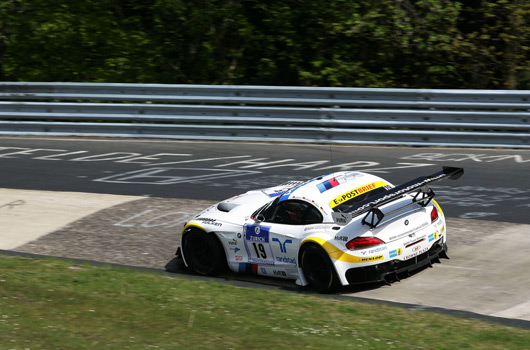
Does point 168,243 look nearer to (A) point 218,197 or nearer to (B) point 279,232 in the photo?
(A) point 218,197

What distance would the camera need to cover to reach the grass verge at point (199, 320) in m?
6.93

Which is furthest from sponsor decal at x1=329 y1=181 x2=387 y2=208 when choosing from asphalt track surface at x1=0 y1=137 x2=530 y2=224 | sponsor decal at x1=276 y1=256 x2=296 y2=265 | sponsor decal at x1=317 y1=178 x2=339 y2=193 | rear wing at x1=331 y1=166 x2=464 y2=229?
asphalt track surface at x1=0 y1=137 x2=530 y2=224

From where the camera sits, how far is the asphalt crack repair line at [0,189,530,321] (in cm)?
878

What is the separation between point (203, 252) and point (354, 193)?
2.24 meters

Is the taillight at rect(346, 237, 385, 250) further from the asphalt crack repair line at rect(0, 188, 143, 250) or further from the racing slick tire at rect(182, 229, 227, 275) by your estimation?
the asphalt crack repair line at rect(0, 188, 143, 250)

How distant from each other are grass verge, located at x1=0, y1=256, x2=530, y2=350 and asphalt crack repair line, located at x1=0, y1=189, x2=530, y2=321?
0.83m

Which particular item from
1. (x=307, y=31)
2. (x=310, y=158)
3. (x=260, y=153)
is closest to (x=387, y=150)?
(x=310, y=158)

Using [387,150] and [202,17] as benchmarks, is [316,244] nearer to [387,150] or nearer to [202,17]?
[387,150]

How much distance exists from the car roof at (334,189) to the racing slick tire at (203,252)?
1.15 metres

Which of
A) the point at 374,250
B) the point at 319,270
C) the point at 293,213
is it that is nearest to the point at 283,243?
the point at 293,213

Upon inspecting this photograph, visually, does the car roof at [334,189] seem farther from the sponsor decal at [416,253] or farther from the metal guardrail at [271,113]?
the metal guardrail at [271,113]

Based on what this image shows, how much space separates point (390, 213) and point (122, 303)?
3.28 m

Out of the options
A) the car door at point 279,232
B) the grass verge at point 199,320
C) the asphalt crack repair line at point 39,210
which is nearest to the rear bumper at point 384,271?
the grass verge at point 199,320

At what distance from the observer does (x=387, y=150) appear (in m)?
17.0
